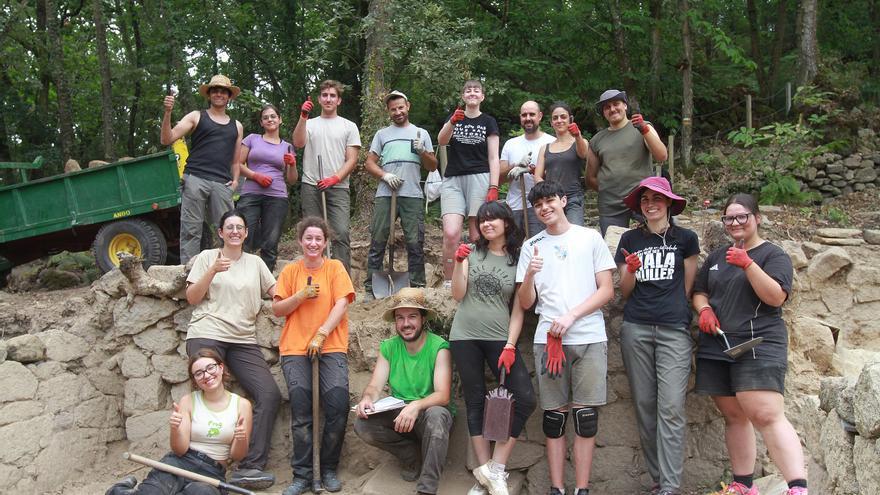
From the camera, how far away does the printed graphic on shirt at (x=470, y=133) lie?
5.83 m

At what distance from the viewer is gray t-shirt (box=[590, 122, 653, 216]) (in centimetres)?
518

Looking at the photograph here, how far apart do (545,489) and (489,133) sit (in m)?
2.62

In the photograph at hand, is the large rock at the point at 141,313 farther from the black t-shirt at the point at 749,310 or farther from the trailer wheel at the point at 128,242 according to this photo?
the black t-shirt at the point at 749,310

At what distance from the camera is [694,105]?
14.9 m

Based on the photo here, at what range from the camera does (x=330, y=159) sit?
243 inches

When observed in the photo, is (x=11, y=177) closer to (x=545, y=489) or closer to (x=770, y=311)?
(x=545, y=489)

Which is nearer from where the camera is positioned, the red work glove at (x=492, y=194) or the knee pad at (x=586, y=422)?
the knee pad at (x=586, y=422)

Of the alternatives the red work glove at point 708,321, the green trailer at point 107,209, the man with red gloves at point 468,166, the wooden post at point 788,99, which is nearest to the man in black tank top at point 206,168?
the man with red gloves at point 468,166

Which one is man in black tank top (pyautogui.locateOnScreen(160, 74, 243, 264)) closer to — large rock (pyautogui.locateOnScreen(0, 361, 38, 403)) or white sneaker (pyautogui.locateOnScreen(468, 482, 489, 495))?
large rock (pyautogui.locateOnScreen(0, 361, 38, 403))

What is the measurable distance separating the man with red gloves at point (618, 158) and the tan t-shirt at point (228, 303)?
2.50 metres

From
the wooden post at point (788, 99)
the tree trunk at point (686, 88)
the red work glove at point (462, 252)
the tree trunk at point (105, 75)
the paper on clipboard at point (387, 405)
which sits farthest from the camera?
the tree trunk at point (105, 75)

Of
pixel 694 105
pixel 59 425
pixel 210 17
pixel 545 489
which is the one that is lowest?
pixel 545 489

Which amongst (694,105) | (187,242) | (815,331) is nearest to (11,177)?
(187,242)

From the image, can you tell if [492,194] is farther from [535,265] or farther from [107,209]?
[107,209]
